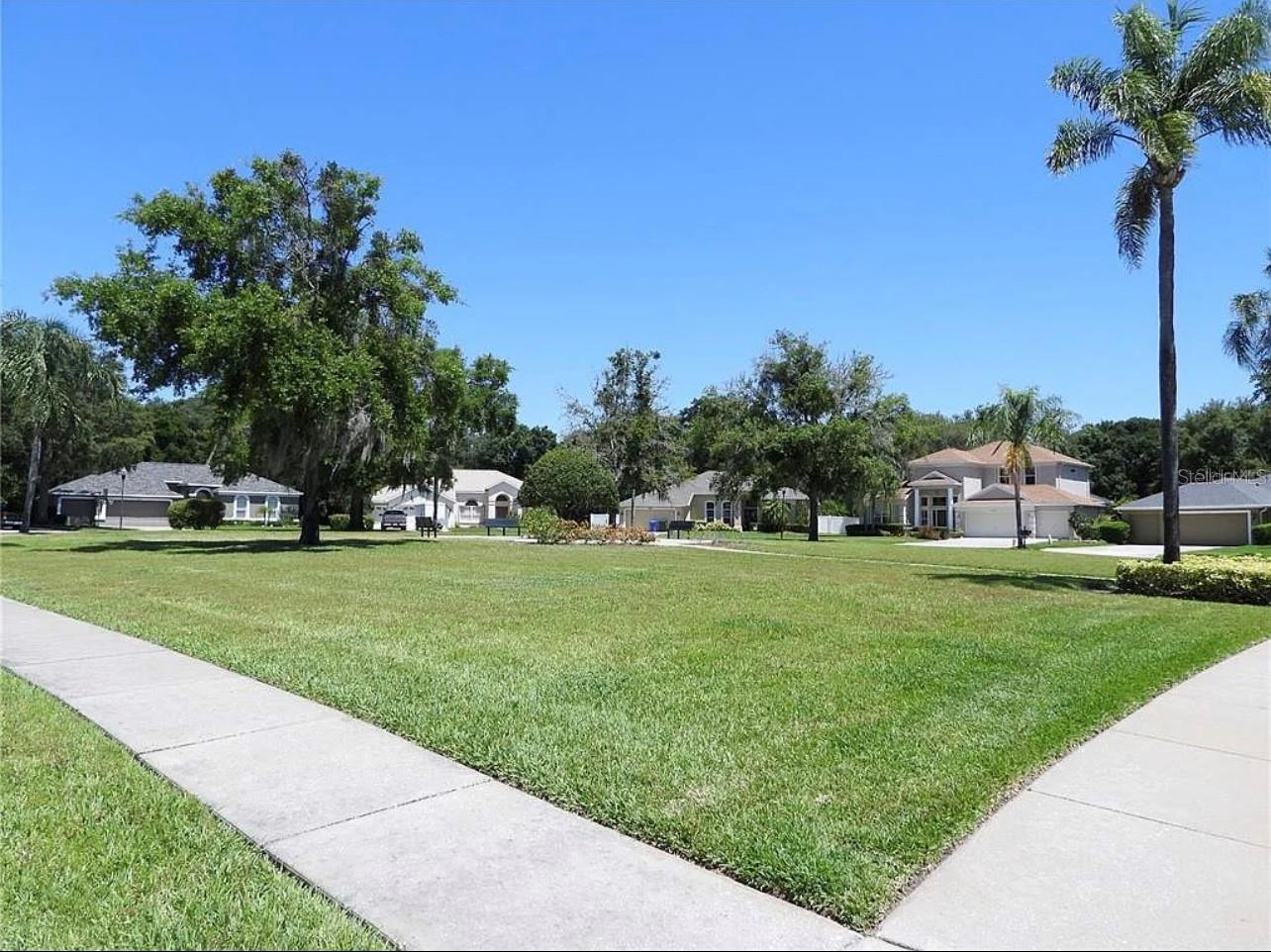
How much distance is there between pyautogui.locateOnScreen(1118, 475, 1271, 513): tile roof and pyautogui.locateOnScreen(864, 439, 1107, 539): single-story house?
9.43 m

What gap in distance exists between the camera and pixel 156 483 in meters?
61.6

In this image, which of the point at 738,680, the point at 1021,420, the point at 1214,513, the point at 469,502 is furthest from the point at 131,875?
the point at 469,502

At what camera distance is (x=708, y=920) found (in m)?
3.02

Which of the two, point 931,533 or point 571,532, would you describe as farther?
point 931,533

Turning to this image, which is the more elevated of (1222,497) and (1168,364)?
(1168,364)

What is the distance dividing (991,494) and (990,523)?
1.93 meters

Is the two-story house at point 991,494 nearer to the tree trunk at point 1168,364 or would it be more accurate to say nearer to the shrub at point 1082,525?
the shrub at point 1082,525

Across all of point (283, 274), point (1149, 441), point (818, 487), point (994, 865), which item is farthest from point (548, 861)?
point (1149, 441)

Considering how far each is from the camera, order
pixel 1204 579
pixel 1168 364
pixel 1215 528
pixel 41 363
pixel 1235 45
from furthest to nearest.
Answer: pixel 1215 528 → pixel 41 363 → pixel 1168 364 → pixel 1235 45 → pixel 1204 579

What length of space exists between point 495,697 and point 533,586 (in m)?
8.27

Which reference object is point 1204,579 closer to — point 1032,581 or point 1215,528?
point 1032,581

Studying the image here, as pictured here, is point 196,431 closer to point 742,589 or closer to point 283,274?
point 283,274

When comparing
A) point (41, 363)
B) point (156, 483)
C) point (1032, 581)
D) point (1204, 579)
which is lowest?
point (1032, 581)

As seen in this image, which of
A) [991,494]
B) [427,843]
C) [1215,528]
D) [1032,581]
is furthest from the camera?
[991,494]
